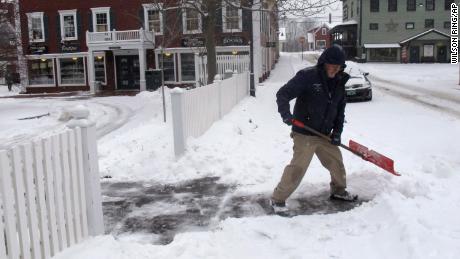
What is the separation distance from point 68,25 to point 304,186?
31.0m

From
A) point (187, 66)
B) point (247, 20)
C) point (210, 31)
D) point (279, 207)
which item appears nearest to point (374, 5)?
point (247, 20)

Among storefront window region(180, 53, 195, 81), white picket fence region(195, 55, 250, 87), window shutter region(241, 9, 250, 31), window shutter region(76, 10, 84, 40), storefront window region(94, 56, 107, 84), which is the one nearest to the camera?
white picket fence region(195, 55, 250, 87)

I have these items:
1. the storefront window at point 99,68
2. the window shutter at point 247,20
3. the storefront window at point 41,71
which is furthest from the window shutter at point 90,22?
the window shutter at point 247,20

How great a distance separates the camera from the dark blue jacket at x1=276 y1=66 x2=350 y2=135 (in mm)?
5730

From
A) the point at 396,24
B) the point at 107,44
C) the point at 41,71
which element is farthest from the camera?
the point at 396,24

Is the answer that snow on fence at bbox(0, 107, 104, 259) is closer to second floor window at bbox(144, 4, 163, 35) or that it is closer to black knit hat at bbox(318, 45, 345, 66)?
black knit hat at bbox(318, 45, 345, 66)

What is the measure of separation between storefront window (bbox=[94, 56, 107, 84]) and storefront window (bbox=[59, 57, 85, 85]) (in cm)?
124

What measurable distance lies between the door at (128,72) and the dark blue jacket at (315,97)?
96.0 feet

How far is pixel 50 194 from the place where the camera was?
3986mm

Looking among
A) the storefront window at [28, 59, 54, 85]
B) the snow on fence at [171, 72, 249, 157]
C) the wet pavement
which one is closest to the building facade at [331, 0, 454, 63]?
the storefront window at [28, 59, 54, 85]

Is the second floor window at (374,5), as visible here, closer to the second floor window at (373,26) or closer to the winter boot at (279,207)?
the second floor window at (373,26)

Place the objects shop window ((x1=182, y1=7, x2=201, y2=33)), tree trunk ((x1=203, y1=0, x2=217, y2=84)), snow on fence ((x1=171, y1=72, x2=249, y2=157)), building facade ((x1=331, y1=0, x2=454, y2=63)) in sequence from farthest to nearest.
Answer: building facade ((x1=331, y1=0, x2=454, y2=63)) → shop window ((x1=182, y1=7, x2=201, y2=33)) → tree trunk ((x1=203, y1=0, x2=217, y2=84)) → snow on fence ((x1=171, y1=72, x2=249, y2=157))

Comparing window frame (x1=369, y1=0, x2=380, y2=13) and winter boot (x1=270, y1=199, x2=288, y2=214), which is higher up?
window frame (x1=369, y1=0, x2=380, y2=13)

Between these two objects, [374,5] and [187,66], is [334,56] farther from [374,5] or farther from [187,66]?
[374,5]
